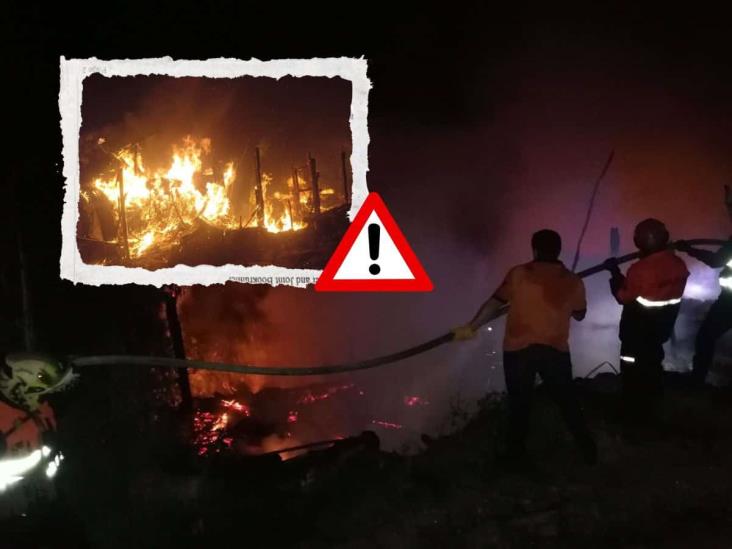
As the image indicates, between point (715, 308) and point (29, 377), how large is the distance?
6226 mm

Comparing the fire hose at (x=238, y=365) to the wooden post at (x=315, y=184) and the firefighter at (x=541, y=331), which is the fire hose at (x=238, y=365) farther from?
the wooden post at (x=315, y=184)

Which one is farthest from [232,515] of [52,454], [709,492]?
[709,492]

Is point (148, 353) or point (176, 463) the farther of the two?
point (148, 353)

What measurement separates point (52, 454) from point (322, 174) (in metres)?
5.26

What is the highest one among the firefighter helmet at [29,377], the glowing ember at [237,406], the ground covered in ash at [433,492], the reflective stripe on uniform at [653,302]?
the reflective stripe on uniform at [653,302]

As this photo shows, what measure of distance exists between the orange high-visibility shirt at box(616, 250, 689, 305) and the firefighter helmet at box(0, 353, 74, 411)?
15.7ft

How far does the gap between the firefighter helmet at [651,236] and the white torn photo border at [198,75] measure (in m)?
2.58

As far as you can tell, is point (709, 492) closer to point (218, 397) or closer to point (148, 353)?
point (148, 353)

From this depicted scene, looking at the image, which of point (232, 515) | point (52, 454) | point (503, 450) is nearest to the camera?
point (52, 454)

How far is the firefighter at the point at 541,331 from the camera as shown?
4.50 meters

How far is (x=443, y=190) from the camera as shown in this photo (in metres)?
17.5

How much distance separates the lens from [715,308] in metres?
5.70

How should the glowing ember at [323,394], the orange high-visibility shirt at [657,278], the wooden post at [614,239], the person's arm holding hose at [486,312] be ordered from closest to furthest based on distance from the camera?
the person's arm holding hose at [486,312]
the orange high-visibility shirt at [657,278]
the glowing ember at [323,394]
the wooden post at [614,239]

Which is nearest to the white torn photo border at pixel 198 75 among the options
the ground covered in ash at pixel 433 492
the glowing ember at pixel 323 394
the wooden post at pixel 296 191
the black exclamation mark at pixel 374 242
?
the black exclamation mark at pixel 374 242
